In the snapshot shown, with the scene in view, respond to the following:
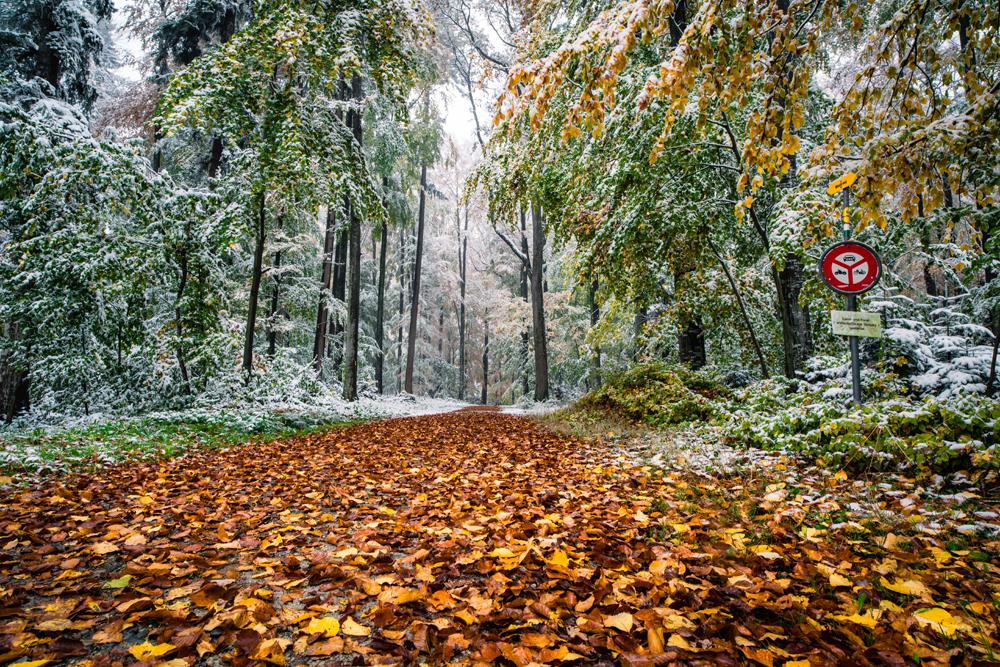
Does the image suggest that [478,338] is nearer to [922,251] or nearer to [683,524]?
[922,251]

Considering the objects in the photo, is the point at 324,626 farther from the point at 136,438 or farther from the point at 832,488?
the point at 136,438

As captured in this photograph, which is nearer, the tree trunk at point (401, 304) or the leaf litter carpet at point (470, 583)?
the leaf litter carpet at point (470, 583)

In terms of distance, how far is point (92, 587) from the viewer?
1840mm

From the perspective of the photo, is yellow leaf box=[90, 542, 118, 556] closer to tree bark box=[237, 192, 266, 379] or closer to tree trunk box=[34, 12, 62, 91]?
tree bark box=[237, 192, 266, 379]

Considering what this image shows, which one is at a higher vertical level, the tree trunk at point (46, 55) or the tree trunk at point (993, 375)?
the tree trunk at point (46, 55)

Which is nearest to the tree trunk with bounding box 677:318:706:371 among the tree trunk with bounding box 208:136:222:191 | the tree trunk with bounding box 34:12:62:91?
the tree trunk with bounding box 208:136:222:191

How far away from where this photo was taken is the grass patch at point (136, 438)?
13.1 feet

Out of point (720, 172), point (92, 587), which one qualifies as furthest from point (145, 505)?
point (720, 172)

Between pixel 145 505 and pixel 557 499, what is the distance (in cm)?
294

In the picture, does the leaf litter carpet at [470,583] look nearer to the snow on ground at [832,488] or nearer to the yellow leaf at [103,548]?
the yellow leaf at [103,548]

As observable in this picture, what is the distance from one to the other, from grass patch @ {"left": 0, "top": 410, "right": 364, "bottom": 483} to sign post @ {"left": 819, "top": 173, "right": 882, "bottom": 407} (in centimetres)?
731

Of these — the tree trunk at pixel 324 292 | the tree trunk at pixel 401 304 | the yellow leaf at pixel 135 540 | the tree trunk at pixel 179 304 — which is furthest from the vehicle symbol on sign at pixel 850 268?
the tree trunk at pixel 401 304

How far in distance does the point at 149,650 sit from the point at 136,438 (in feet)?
17.4

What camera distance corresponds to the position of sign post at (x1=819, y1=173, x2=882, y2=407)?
417 cm
